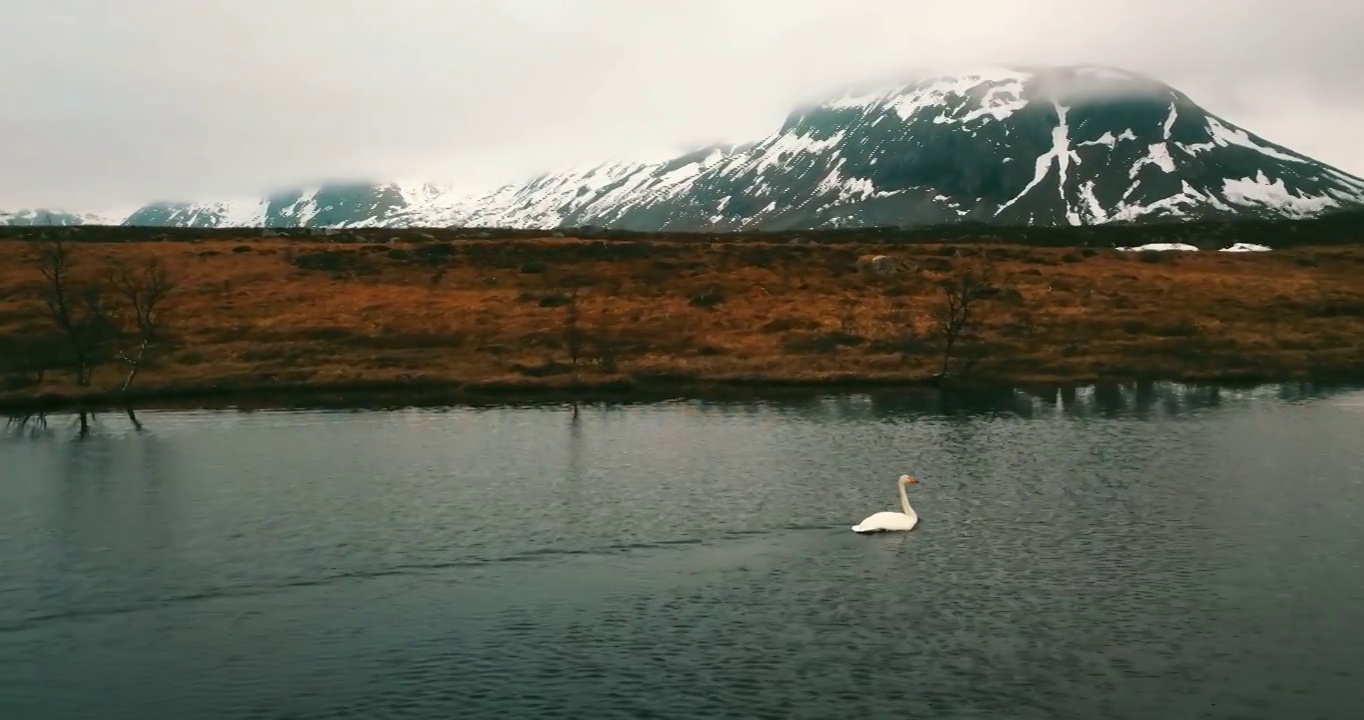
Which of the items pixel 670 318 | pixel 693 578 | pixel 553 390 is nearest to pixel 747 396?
pixel 553 390

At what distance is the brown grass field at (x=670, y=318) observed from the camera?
10300 centimetres

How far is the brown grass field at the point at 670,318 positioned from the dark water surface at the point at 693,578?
31.2 m

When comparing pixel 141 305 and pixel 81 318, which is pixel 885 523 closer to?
pixel 81 318

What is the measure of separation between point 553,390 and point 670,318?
23266 mm

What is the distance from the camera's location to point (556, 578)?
41.4 metres

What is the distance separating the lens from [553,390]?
325 feet

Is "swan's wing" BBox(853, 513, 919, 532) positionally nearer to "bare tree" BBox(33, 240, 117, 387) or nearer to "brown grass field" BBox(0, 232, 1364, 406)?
"brown grass field" BBox(0, 232, 1364, 406)

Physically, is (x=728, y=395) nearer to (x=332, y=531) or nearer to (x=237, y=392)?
(x=237, y=392)

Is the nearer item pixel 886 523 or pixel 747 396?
pixel 886 523

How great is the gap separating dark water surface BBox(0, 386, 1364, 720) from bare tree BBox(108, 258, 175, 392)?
31.8 metres

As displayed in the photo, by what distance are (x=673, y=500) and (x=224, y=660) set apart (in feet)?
76.9

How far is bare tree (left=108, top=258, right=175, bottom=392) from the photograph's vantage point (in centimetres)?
10269

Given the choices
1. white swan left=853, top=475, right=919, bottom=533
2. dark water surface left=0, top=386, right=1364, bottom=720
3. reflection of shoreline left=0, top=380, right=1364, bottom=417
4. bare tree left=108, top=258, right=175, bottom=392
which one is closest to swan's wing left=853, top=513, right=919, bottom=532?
white swan left=853, top=475, right=919, bottom=533

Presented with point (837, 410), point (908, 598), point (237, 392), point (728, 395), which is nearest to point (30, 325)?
point (237, 392)
